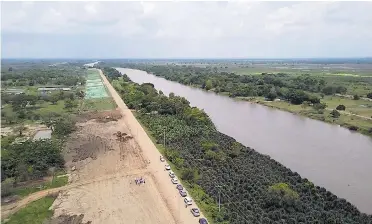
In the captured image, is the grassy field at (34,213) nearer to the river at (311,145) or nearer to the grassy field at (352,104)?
the river at (311,145)

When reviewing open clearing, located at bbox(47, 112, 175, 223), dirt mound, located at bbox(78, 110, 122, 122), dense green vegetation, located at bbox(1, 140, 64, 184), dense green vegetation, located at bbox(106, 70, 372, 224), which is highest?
dense green vegetation, located at bbox(1, 140, 64, 184)

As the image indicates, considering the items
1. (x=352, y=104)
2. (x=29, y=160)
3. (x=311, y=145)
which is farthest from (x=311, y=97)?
(x=29, y=160)

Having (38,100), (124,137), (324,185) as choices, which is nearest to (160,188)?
(324,185)

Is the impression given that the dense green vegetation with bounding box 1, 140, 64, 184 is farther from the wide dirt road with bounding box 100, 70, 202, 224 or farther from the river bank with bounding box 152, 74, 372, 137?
the river bank with bounding box 152, 74, 372, 137

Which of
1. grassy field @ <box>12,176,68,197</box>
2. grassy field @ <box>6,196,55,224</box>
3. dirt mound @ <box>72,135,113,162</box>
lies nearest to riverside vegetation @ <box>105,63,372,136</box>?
dirt mound @ <box>72,135,113,162</box>

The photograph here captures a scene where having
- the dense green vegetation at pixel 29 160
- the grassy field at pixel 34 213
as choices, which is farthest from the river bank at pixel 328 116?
the grassy field at pixel 34 213
